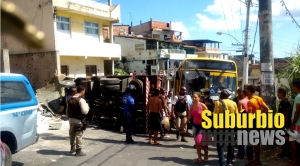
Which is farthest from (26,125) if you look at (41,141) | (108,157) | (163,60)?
(163,60)

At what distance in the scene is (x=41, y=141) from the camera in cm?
740

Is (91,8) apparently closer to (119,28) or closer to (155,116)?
(155,116)

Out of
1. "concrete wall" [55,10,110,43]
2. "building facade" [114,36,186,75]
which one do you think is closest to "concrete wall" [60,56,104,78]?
"concrete wall" [55,10,110,43]

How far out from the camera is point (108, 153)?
642cm

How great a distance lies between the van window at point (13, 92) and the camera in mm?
4395

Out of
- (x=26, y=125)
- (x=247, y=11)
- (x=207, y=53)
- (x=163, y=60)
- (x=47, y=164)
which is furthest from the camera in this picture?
(x=207, y=53)

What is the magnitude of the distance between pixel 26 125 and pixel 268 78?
5749 millimetres

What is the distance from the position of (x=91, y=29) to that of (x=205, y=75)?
11.3 m

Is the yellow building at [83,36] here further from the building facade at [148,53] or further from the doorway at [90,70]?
the building facade at [148,53]

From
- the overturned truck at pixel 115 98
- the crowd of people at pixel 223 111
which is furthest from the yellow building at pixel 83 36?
the crowd of people at pixel 223 111

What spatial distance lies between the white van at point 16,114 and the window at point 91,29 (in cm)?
1336

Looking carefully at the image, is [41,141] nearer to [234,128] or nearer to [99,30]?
[234,128]

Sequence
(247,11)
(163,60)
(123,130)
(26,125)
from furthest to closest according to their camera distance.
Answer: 1. (163,60)
2. (247,11)
3. (123,130)
4. (26,125)

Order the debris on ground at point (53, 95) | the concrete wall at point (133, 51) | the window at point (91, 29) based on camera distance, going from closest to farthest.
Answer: the debris on ground at point (53, 95)
the window at point (91, 29)
the concrete wall at point (133, 51)
